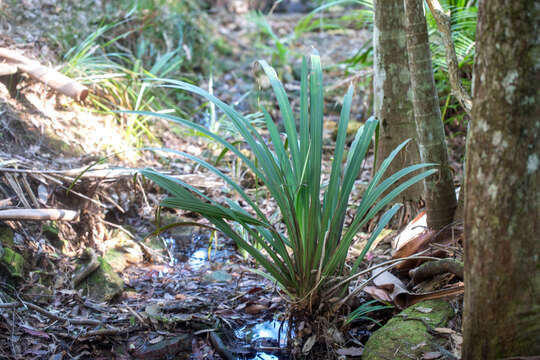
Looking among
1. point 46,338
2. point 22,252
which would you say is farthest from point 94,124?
point 46,338

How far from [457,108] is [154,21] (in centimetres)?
353

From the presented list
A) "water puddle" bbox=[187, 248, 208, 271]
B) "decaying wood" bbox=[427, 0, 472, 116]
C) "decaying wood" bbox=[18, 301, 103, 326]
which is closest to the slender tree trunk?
"decaying wood" bbox=[427, 0, 472, 116]

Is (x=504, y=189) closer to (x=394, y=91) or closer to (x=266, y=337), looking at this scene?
(x=266, y=337)

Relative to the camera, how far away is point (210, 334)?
2.06 meters

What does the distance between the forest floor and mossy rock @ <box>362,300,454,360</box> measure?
0.06m

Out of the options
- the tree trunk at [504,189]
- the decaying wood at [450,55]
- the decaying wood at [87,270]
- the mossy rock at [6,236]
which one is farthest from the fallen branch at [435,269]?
the mossy rock at [6,236]

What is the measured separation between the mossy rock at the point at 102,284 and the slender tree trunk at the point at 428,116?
5.29 feet

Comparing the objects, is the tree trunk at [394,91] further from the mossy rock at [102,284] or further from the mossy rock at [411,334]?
the mossy rock at [102,284]

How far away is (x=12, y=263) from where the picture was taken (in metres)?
2.34

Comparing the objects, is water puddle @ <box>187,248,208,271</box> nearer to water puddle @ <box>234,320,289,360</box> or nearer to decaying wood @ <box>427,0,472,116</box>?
water puddle @ <box>234,320,289,360</box>

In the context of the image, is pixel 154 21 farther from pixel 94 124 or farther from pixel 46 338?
pixel 46 338

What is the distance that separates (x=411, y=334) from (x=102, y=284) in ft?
5.13

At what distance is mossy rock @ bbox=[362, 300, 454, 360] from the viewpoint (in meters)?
1.72

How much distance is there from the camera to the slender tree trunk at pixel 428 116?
2162mm
